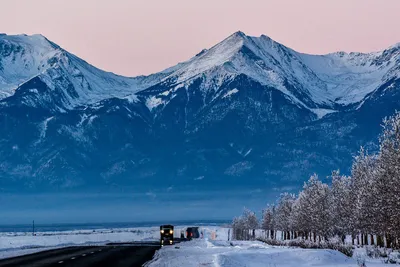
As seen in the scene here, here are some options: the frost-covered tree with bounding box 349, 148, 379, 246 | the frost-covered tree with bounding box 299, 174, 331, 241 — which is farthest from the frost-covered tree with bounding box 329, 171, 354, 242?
the frost-covered tree with bounding box 299, 174, 331, 241

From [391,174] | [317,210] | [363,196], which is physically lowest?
[391,174]

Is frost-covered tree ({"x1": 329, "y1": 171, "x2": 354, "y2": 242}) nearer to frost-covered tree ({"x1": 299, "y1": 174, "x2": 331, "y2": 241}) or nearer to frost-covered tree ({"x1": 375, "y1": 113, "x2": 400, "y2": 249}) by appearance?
frost-covered tree ({"x1": 299, "y1": 174, "x2": 331, "y2": 241})

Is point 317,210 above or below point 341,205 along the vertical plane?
below

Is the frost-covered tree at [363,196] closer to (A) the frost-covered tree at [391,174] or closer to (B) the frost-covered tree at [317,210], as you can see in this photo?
(A) the frost-covered tree at [391,174]

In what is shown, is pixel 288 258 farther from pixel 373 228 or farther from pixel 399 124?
pixel 373 228

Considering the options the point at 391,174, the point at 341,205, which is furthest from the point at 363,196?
the point at 391,174

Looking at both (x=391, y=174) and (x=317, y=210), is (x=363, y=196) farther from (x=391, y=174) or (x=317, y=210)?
(x=317, y=210)

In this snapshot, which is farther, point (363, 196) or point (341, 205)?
point (341, 205)

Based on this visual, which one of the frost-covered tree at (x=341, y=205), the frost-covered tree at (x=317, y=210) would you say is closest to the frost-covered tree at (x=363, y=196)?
the frost-covered tree at (x=341, y=205)

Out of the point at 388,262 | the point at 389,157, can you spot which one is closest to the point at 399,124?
the point at 389,157

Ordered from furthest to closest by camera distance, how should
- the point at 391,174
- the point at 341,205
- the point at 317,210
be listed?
1. the point at 317,210
2. the point at 341,205
3. the point at 391,174

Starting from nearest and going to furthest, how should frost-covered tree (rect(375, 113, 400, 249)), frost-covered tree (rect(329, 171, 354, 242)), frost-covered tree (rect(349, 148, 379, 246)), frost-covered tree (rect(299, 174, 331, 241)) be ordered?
frost-covered tree (rect(375, 113, 400, 249)) → frost-covered tree (rect(349, 148, 379, 246)) → frost-covered tree (rect(329, 171, 354, 242)) → frost-covered tree (rect(299, 174, 331, 241))

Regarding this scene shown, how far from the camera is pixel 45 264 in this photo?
54.6m

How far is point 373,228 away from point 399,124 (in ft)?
118
